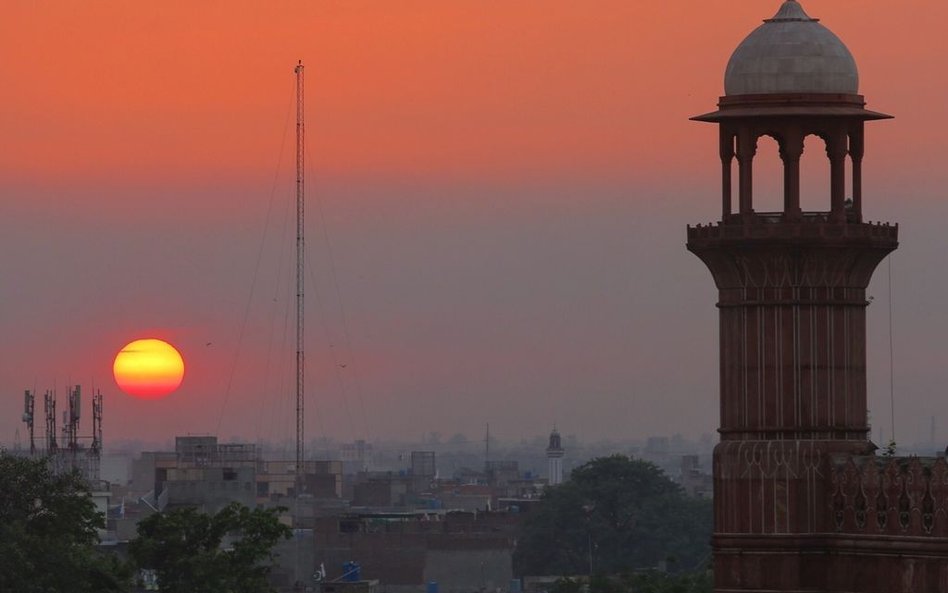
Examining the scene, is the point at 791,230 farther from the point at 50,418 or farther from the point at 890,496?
the point at 50,418

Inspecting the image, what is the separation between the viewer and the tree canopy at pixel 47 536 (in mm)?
67438

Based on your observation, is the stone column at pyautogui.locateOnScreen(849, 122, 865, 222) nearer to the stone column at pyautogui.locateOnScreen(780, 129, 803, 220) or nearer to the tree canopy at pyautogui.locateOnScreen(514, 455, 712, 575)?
the stone column at pyautogui.locateOnScreen(780, 129, 803, 220)

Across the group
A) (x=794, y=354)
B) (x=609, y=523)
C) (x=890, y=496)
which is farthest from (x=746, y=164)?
(x=609, y=523)

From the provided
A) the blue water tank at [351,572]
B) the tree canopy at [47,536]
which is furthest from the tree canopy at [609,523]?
the tree canopy at [47,536]

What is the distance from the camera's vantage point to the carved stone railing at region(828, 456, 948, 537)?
36.8m

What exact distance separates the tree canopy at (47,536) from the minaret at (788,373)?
102 ft

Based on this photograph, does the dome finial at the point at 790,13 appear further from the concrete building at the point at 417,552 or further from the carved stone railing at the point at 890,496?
the concrete building at the point at 417,552

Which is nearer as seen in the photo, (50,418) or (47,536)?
(47,536)

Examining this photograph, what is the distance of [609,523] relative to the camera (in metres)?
176

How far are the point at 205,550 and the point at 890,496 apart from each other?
40742 mm

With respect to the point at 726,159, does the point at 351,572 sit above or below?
below

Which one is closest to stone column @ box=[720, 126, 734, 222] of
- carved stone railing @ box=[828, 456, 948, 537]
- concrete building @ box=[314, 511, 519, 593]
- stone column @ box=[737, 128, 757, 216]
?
stone column @ box=[737, 128, 757, 216]

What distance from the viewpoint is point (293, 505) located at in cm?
18662

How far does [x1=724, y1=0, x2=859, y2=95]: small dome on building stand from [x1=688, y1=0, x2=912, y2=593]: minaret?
0.24m
